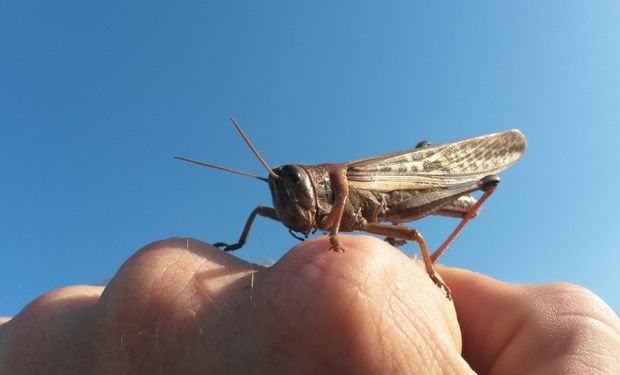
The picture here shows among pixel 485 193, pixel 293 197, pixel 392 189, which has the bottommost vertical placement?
pixel 485 193

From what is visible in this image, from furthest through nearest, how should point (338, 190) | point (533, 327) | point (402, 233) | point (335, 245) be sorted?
point (338, 190) < point (402, 233) < point (533, 327) < point (335, 245)

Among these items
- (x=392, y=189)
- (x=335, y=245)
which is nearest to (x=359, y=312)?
(x=335, y=245)

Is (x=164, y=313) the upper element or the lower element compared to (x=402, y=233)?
upper

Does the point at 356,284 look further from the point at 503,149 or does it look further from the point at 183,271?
the point at 503,149

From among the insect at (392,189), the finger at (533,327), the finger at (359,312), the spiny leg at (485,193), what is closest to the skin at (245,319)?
the finger at (359,312)

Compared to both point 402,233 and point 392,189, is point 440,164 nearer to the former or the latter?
point 392,189

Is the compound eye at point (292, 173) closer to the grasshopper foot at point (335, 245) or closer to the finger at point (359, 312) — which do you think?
the grasshopper foot at point (335, 245)
